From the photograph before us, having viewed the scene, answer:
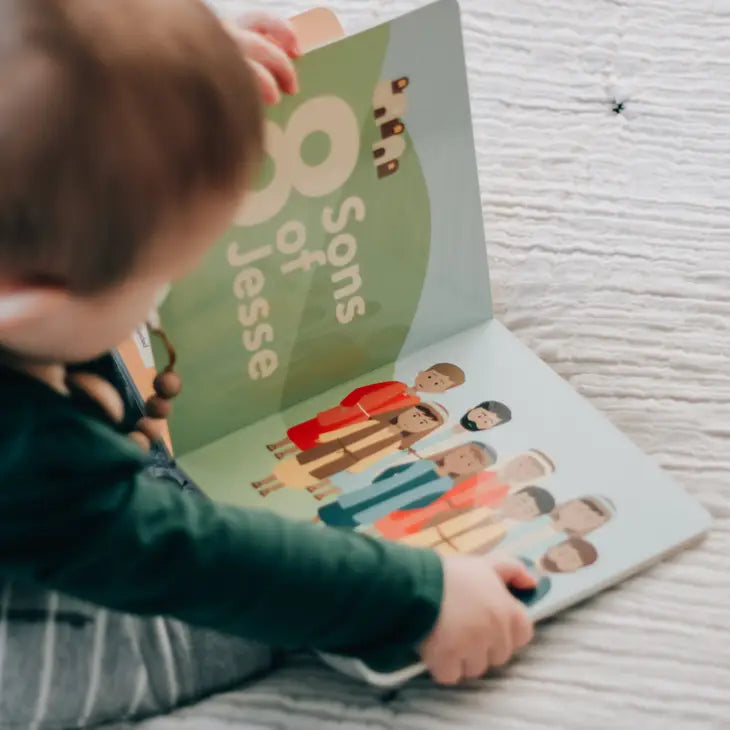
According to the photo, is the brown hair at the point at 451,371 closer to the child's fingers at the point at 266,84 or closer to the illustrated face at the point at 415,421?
the illustrated face at the point at 415,421

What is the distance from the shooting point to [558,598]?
26.0 inches

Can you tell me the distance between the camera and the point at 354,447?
2.57 ft

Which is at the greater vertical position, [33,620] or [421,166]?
[421,166]

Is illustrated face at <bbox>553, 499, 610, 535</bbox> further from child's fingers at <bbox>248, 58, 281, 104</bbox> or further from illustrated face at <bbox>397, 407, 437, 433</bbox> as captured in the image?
child's fingers at <bbox>248, 58, 281, 104</bbox>

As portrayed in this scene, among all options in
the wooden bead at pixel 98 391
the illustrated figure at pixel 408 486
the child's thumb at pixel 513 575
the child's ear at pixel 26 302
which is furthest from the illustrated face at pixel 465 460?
the child's ear at pixel 26 302

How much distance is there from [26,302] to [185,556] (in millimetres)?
167

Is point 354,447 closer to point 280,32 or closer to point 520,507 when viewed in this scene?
point 520,507

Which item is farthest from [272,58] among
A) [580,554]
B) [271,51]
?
[580,554]

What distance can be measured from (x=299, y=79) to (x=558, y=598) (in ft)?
1.17

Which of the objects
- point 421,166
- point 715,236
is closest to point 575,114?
point 715,236

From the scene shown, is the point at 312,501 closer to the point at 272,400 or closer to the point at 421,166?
the point at 272,400

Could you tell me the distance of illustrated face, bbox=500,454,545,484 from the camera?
748 millimetres

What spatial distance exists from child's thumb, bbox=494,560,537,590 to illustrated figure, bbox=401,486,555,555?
0.04 m

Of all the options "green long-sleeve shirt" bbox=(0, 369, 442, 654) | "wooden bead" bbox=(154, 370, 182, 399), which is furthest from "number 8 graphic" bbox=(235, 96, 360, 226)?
"green long-sleeve shirt" bbox=(0, 369, 442, 654)
